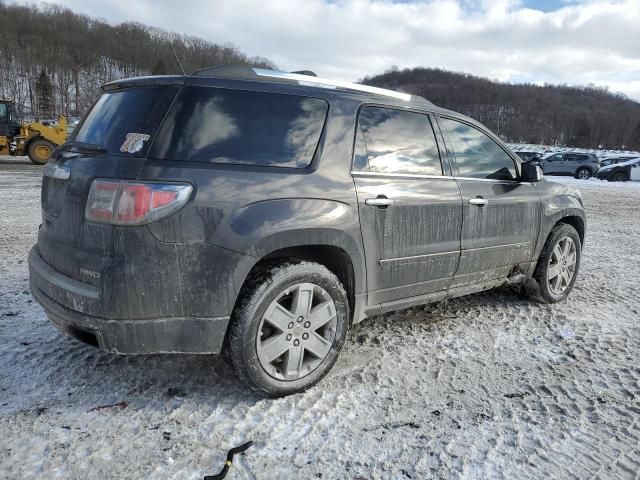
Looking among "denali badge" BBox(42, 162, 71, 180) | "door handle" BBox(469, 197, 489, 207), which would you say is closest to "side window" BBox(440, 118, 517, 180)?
"door handle" BBox(469, 197, 489, 207)

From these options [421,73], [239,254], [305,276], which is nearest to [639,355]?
[305,276]

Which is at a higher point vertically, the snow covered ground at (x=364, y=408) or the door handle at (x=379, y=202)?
the door handle at (x=379, y=202)

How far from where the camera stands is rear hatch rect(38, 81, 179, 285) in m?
2.35

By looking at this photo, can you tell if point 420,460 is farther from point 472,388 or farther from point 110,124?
point 110,124

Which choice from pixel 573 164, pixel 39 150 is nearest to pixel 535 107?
pixel 573 164

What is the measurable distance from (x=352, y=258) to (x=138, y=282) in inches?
47.9

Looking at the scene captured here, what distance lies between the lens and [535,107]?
449 ft

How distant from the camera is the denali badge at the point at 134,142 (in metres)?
2.40

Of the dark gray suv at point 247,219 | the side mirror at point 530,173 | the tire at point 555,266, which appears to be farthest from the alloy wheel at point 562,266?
the dark gray suv at point 247,219

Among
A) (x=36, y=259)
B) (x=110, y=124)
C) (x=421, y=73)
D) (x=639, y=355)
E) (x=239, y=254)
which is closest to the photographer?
(x=239, y=254)

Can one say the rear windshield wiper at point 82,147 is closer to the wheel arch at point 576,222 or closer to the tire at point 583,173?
the wheel arch at point 576,222

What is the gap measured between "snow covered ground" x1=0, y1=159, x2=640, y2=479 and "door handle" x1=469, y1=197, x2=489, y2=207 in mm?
1002

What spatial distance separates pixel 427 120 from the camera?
11.5 feet

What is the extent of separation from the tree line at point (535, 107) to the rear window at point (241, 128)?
108182 mm
